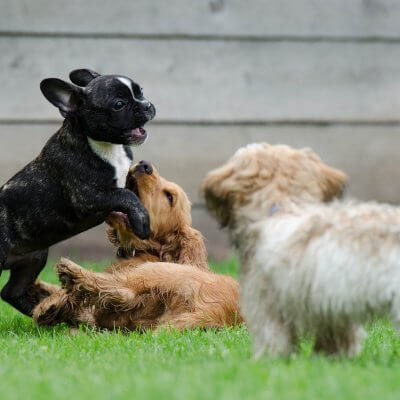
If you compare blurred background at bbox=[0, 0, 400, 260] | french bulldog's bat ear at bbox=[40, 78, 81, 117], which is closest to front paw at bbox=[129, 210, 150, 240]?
french bulldog's bat ear at bbox=[40, 78, 81, 117]

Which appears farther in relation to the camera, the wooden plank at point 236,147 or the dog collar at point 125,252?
the wooden plank at point 236,147

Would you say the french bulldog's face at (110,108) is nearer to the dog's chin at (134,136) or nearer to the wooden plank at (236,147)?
the dog's chin at (134,136)

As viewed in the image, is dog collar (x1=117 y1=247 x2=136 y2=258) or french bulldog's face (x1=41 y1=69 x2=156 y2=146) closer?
french bulldog's face (x1=41 y1=69 x2=156 y2=146)

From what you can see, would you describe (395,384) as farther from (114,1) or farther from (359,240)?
(114,1)

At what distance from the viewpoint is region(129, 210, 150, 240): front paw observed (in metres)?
5.83

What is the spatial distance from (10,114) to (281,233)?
6.18m

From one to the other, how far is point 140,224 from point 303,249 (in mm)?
2017

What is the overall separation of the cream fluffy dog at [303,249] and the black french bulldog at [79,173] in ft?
5.36

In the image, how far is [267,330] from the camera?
163 inches

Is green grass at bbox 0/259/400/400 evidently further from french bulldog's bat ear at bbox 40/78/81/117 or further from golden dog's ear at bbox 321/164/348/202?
french bulldog's bat ear at bbox 40/78/81/117

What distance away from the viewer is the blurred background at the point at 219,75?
973 centimetres

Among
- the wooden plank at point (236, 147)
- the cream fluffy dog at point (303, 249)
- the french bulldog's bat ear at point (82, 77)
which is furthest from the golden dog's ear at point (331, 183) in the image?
the wooden plank at point (236, 147)

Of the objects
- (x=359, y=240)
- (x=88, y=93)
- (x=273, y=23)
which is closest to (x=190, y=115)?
(x=273, y=23)

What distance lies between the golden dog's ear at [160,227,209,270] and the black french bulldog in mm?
513
